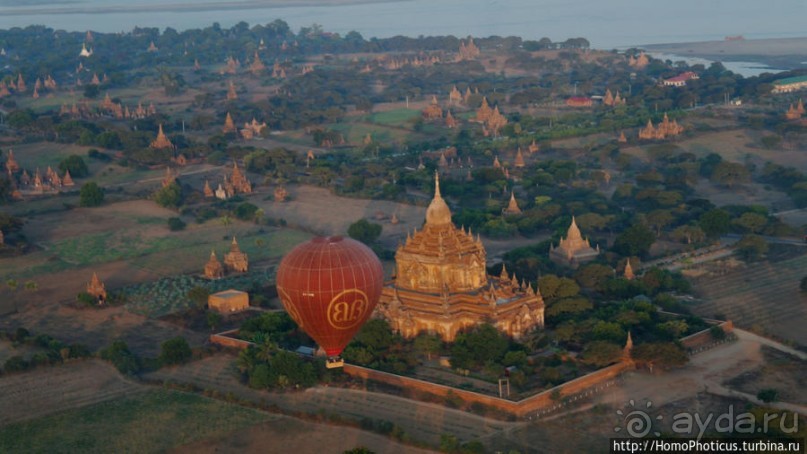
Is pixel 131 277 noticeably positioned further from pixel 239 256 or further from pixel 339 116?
pixel 339 116

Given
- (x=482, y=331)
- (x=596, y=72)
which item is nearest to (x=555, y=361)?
(x=482, y=331)

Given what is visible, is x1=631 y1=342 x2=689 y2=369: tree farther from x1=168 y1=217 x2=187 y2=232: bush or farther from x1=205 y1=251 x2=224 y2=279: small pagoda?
x1=168 y1=217 x2=187 y2=232: bush

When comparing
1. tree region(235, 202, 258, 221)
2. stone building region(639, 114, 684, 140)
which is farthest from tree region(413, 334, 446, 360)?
stone building region(639, 114, 684, 140)

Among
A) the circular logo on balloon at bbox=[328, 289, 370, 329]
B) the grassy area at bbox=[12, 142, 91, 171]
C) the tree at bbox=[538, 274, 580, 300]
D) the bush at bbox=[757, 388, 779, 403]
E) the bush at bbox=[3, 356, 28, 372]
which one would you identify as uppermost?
the circular logo on balloon at bbox=[328, 289, 370, 329]

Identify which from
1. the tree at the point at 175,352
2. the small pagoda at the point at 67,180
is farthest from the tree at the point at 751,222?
the small pagoda at the point at 67,180

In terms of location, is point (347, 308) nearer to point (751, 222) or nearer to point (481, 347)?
point (481, 347)
